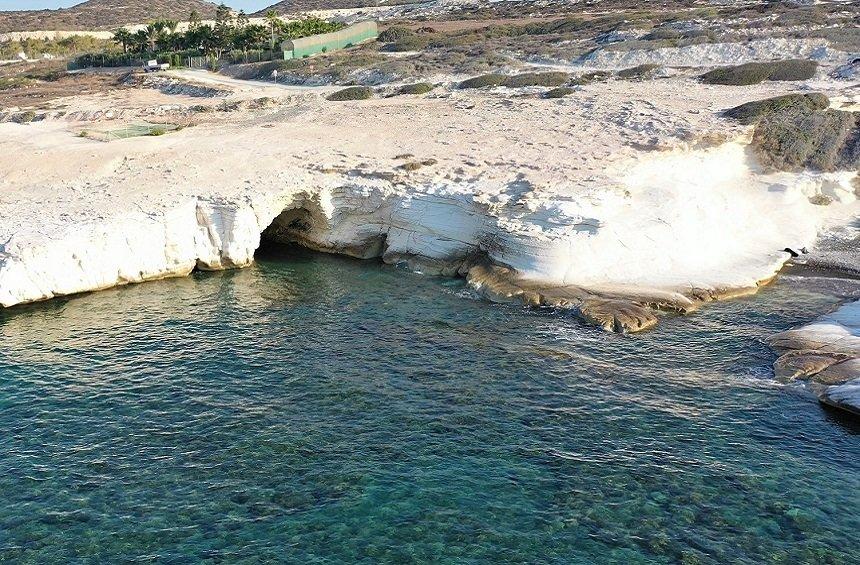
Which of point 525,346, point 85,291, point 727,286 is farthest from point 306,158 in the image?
point 727,286

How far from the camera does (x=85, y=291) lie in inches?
1038

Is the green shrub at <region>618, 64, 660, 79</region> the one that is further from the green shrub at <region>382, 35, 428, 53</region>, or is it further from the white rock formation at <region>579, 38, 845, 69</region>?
the green shrub at <region>382, 35, 428, 53</region>

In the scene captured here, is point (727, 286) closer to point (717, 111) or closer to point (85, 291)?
point (717, 111)

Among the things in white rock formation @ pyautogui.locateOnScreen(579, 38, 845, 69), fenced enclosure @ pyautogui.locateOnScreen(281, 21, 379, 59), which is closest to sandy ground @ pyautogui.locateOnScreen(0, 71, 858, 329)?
white rock formation @ pyautogui.locateOnScreen(579, 38, 845, 69)

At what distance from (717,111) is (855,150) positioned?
6496mm

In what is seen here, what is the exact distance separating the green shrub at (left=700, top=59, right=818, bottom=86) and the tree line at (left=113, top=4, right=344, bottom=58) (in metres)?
40.1

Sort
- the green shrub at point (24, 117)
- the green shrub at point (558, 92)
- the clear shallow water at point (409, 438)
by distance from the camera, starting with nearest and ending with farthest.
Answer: the clear shallow water at point (409, 438) → the green shrub at point (558, 92) → the green shrub at point (24, 117)

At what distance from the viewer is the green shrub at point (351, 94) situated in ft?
155

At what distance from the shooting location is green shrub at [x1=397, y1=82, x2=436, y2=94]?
47.3 metres

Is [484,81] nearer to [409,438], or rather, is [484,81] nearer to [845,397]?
[845,397]

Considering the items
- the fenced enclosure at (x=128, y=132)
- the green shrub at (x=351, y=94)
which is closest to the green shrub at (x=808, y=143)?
the green shrub at (x=351, y=94)

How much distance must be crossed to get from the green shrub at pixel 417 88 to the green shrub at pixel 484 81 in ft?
6.91

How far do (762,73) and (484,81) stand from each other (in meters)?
15.9

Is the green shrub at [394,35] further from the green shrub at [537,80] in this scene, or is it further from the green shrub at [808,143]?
the green shrub at [808,143]
